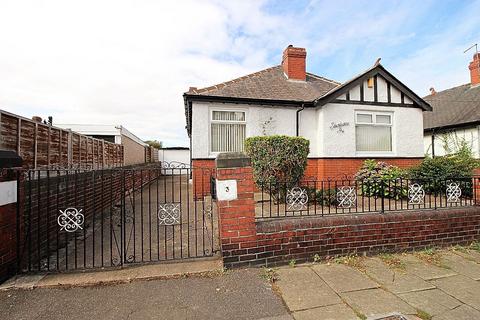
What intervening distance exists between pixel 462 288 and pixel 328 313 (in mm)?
1811

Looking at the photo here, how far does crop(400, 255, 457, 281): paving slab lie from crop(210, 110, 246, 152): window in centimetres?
585

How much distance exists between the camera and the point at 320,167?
9234mm

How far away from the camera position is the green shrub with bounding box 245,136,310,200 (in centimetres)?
603

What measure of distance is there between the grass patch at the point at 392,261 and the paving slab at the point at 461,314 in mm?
914

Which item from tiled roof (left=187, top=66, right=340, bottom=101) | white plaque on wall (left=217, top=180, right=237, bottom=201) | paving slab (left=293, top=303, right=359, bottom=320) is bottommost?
paving slab (left=293, top=303, right=359, bottom=320)

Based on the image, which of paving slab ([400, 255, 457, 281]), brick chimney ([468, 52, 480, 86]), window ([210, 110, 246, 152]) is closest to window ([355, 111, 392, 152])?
window ([210, 110, 246, 152])

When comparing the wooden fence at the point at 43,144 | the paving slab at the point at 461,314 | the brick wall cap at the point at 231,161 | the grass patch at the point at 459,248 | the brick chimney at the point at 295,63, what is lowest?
the paving slab at the point at 461,314

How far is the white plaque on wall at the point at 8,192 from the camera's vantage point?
3.00m

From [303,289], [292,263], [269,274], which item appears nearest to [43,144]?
[269,274]

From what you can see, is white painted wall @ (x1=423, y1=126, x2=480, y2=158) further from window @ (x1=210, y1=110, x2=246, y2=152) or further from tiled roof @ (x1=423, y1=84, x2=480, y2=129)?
window @ (x1=210, y1=110, x2=246, y2=152)

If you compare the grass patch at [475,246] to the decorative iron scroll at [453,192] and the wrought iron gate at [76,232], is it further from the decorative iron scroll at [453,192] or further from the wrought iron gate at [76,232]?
the wrought iron gate at [76,232]

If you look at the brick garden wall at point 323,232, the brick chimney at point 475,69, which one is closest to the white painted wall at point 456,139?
the brick chimney at point 475,69

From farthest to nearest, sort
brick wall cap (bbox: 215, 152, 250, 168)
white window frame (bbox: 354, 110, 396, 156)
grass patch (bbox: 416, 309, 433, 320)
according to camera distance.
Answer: white window frame (bbox: 354, 110, 396, 156)
brick wall cap (bbox: 215, 152, 250, 168)
grass patch (bbox: 416, 309, 433, 320)

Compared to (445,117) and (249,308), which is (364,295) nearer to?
(249,308)
